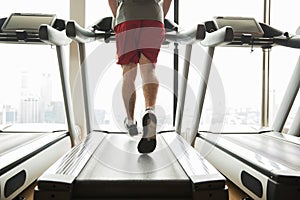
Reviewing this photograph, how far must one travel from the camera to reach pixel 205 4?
12.8ft

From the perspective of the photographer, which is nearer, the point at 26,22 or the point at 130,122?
the point at 130,122

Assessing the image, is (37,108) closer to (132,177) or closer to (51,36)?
(51,36)

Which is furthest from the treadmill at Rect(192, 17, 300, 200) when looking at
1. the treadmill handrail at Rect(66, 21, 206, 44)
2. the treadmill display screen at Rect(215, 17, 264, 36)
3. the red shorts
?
the red shorts

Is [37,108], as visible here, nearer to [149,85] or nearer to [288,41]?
[149,85]

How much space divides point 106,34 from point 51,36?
59cm

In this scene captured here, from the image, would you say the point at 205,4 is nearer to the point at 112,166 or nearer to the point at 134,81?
the point at 134,81

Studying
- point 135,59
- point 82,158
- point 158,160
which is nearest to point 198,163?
point 158,160

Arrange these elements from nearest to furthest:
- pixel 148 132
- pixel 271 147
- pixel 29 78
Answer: pixel 148 132
pixel 271 147
pixel 29 78

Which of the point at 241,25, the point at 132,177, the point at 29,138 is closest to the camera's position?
the point at 132,177

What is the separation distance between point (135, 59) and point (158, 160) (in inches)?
27.5

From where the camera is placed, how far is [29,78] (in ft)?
11.6

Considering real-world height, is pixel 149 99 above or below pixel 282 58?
below

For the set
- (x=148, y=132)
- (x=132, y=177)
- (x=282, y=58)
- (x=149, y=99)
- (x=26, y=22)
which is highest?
(x=26, y=22)

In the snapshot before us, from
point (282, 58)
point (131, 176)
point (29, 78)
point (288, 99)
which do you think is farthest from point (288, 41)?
point (29, 78)
